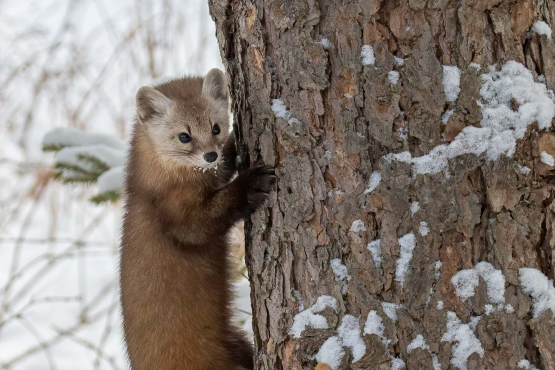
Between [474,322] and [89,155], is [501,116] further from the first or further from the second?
[89,155]

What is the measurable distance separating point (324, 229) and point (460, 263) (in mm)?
495

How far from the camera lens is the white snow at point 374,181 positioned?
2.19 metres

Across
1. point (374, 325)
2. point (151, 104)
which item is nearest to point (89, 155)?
point (151, 104)

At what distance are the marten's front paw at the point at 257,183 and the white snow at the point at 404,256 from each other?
2.01ft

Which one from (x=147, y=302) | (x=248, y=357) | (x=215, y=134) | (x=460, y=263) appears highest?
(x=215, y=134)

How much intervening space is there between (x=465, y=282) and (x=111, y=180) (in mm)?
2391

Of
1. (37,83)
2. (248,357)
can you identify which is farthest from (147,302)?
(37,83)

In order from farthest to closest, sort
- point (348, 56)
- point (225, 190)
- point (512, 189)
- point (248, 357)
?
1. point (248, 357)
2. point (225, 190)
3. point (348, 56)
4. point (512, 189)

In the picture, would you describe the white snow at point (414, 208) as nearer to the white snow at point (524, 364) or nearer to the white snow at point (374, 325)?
the white snow at point (374, 325)

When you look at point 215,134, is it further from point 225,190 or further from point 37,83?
point 37,83

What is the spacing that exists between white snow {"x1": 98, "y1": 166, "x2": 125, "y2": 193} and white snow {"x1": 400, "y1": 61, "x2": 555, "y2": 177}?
221 centimetres

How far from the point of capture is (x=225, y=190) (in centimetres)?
296

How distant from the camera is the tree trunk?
2.08m

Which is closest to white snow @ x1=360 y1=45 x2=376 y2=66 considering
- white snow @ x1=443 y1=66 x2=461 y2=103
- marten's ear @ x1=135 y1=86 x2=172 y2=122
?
white snow @ x1=443 y1=66 x2=461 y2=103
